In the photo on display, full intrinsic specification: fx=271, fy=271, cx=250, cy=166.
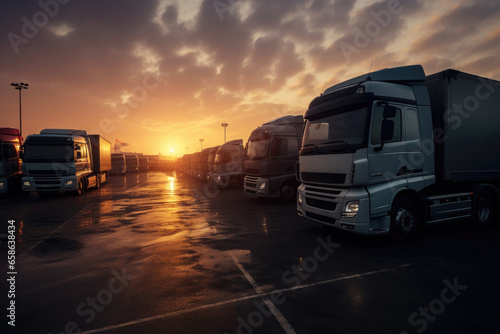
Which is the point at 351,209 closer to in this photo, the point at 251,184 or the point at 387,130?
the point at 387,130

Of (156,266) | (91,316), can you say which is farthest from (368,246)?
(91,316)

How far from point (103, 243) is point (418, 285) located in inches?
240

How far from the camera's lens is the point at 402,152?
5.71m

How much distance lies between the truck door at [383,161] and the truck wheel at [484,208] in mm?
A: 2958

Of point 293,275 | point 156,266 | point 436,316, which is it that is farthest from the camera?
point 156,266

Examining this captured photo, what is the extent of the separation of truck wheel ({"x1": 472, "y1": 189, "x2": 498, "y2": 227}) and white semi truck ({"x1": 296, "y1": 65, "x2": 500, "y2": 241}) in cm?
9

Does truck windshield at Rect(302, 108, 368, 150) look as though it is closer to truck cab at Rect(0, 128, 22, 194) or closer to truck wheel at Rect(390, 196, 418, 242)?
truck wheel at Rect(390, 196, 418, 242)

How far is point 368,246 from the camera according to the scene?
5699 millimetres

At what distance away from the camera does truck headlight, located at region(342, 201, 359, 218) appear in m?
5.30

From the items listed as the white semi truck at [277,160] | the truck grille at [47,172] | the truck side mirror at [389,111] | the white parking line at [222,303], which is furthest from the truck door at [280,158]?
the truck grille at [47,172]

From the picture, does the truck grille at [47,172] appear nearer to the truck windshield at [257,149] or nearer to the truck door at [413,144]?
the truck windshield at [257,149]

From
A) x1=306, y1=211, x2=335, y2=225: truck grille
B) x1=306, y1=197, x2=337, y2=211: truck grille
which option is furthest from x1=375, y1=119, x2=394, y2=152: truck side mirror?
x1=306, y1=211, x2=335, y2=225: truck grille

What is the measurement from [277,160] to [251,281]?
297 inches

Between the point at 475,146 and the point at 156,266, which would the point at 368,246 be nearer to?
the point at 475,146
